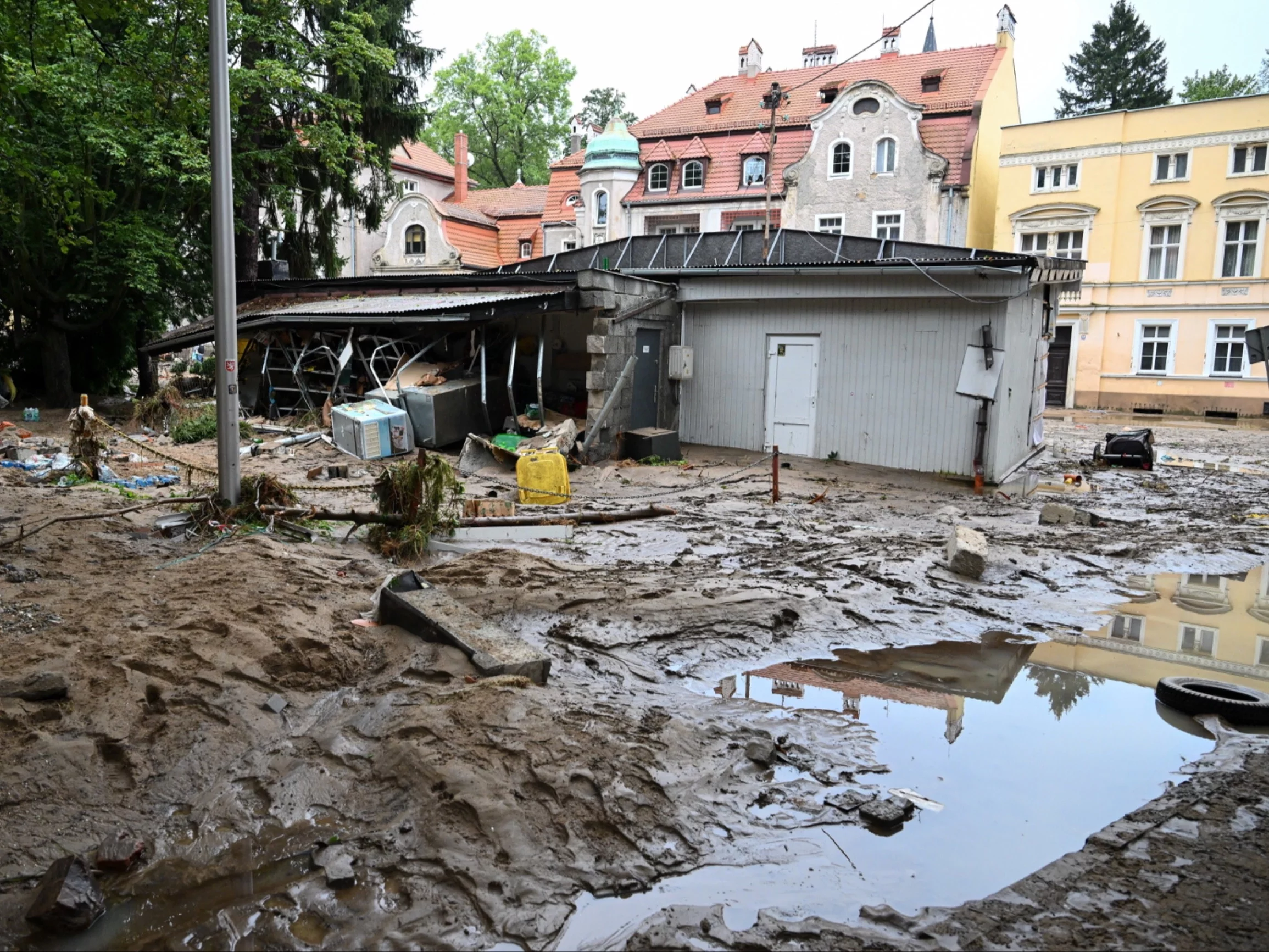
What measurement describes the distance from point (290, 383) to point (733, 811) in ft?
58.8

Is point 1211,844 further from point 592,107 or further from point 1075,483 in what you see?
point 592,107

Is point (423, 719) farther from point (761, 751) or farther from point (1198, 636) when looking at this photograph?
point (1198, 636)

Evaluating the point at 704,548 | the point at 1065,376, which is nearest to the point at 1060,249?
the point at 1065,376

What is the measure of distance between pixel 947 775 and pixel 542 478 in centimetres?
804

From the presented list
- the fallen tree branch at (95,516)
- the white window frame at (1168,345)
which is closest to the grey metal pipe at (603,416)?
the fallen tree branch at (95,516)

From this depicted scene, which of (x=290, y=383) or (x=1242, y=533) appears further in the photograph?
(x=290, y=383)

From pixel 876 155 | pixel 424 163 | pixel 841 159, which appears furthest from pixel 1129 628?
pixel 424 163

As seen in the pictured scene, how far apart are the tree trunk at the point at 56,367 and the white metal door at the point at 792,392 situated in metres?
15.7

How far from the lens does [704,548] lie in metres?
9.96

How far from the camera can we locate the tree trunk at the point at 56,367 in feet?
68.8

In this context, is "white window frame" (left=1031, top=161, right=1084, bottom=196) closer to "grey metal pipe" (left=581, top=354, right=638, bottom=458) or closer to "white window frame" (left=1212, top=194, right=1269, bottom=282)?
"white window frame" (left=1212, top=194, right=1269, bottom=282)

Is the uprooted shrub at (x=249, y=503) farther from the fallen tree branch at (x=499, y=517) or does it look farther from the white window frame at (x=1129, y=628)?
the white window frame at (x=1129, y=628)

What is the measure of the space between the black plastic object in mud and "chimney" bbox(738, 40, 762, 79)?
2777cm

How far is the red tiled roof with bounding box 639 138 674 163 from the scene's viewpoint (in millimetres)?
36531
